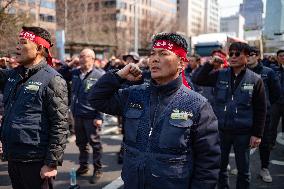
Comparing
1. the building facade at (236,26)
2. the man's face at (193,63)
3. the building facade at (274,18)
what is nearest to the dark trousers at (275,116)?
the building facade at (274,18)

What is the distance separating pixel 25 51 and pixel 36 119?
70 centimetres

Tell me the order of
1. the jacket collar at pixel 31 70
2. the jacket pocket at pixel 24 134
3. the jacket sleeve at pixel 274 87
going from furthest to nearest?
the jacket sleeve at pixel 274 87 → the jacket collar at pixel 31 70 → the jacket pocket at pixel 24 134

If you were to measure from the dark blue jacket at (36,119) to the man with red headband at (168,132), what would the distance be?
0.94m

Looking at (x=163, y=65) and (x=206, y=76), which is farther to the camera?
(x=206, y=76)

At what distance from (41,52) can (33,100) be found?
0.57 meters

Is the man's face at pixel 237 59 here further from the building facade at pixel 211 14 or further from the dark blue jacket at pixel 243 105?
the building facade at pixel 211 14

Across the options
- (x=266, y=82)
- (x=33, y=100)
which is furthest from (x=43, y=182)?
(x=266, y=82)

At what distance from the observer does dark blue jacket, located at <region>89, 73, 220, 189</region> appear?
2422 millimetres

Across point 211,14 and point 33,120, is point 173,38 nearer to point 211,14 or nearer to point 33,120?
point 33,120

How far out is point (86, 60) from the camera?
5.91 m

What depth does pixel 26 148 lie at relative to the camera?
3.25 m

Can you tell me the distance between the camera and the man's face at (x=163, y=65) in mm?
2582

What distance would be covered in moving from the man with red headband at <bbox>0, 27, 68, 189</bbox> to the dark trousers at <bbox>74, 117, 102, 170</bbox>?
2.31m

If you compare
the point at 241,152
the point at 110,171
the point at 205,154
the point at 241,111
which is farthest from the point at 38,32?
the point at 110,171
